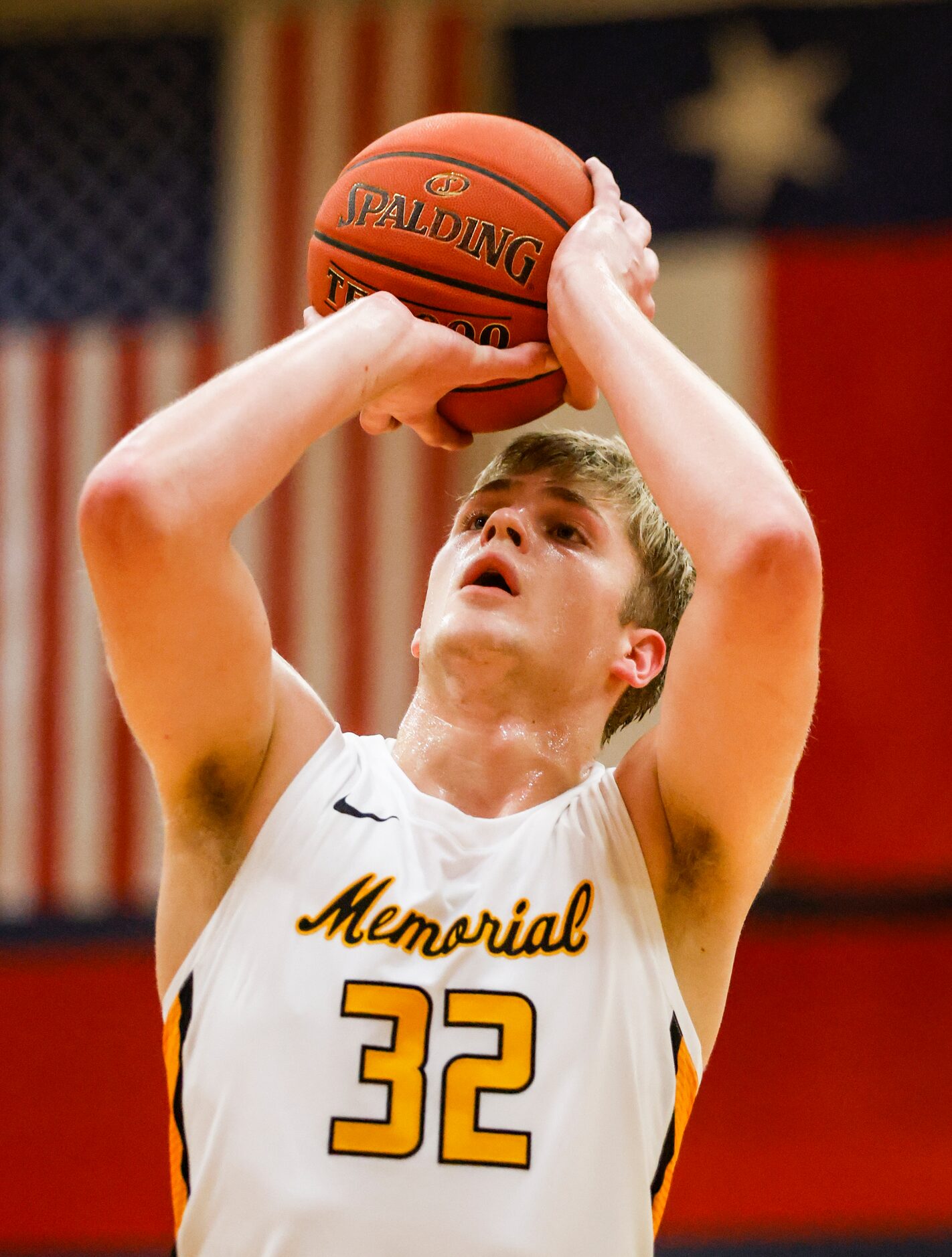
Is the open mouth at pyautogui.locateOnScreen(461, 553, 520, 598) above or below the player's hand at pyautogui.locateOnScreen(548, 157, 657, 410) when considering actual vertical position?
below

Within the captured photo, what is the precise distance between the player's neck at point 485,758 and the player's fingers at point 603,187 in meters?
0.95

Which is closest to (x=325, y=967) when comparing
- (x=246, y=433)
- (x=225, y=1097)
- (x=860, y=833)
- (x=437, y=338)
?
(x=225, y=1097)

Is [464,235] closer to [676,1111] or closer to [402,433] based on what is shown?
[676,1111]

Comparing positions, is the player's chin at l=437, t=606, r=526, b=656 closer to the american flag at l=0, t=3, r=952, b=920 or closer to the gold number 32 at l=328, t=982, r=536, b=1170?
the gold number 32 at l=328, t=982, r=536, b=1170

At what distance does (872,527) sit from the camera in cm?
685

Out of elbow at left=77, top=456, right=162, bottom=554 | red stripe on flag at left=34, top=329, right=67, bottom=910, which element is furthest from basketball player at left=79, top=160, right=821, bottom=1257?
red stripe on flag at left=34, top=329, right=67, bottom=910

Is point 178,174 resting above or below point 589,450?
above

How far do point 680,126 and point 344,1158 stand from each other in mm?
6242

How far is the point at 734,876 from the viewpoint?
2.29m

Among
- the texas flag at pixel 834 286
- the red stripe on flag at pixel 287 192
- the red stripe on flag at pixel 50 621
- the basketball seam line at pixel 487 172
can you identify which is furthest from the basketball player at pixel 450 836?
the red stripe on flag at pixel 50 621

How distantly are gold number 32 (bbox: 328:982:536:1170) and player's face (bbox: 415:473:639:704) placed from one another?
568 millimetres

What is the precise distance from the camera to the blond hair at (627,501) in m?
2.64

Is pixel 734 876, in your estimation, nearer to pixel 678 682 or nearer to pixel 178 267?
pixel 678 682

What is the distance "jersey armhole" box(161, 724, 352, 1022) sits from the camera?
2.22 m
